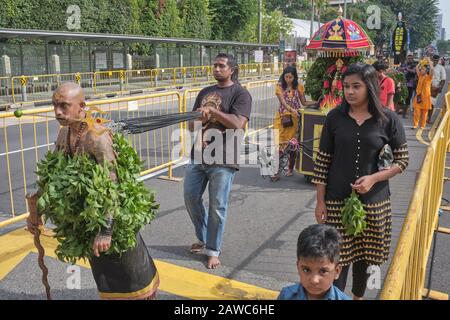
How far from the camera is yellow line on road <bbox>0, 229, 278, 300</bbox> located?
12.6ft

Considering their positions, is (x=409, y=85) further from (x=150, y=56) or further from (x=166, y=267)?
(x=150, y=56)

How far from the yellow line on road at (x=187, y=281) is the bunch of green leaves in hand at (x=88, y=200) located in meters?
1.16

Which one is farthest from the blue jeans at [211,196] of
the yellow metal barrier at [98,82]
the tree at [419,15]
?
the tree at [419,15]

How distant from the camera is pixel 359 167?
124 inches

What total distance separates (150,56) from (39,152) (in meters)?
23.9

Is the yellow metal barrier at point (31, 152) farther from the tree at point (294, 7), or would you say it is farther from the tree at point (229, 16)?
the tree at point (294, 7)

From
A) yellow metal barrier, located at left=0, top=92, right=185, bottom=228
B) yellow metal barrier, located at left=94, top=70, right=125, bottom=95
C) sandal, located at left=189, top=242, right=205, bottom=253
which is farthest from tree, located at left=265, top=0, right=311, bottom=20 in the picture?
sandal, located at left=189, top=242, right=205, bottom=253

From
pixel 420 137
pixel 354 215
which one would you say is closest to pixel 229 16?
pixel 420 137

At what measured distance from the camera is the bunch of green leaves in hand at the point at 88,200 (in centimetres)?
271

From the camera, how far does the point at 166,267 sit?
438cm

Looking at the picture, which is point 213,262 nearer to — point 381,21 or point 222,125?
point 222,125

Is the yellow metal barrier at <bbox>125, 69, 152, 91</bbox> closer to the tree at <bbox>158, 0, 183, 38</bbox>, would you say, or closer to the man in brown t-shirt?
the tree at <bbox>158, 0, 183, 38</bbox>

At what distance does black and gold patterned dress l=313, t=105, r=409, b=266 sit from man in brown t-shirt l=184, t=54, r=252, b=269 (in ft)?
3.74
